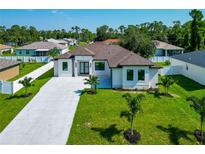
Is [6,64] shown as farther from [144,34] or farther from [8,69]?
[144,34]

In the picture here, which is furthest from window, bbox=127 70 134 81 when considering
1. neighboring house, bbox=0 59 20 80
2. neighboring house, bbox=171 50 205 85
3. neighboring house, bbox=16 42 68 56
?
neighboring house, bbox=16 42 68 56

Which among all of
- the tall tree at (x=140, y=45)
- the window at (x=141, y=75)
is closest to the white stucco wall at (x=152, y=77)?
the window at (x=141, y=75)

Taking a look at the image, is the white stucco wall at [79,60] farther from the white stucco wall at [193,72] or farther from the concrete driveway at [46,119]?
the white stucco wall at [193,72]

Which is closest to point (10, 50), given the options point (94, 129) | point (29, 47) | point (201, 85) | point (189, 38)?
point (29, 47)


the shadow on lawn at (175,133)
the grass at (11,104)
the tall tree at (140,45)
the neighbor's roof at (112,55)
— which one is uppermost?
the tall tree at (140,45)
